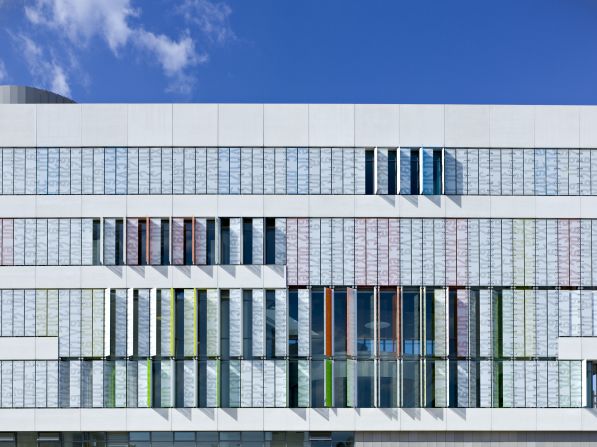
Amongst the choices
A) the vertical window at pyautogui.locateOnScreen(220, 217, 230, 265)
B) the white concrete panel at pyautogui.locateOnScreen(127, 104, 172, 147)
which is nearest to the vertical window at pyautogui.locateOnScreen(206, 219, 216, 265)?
the vertical window at pyautogui.locateOnScreen(220, 217, 230, 265)

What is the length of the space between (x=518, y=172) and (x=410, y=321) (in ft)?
33.3

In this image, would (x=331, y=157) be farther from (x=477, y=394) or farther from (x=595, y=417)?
(x=595, y=417)

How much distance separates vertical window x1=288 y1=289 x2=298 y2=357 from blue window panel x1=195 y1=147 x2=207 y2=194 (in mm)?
7426

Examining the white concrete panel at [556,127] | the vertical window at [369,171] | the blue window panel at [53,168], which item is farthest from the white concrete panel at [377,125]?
the blue window panel at [53,168]

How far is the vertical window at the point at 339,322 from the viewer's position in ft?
93.0

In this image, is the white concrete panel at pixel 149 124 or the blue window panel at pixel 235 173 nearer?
the blue window panel at pixel 235 173

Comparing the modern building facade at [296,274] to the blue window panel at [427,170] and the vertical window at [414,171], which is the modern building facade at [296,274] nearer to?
the vertical window at [414,171]

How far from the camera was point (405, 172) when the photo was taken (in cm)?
2870

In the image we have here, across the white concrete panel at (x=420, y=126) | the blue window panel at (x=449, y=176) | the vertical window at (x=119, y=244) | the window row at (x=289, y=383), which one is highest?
the white concrete panel at (x=420, y=126)

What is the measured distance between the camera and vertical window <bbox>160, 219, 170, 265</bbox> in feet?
93.9

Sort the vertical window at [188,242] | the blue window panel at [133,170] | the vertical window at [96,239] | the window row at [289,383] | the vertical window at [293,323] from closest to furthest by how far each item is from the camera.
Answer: the window row at [289,383], the vertical window at [293,323], the vertical window at [188,242], the vertical window at [96,239], the blue window panel at [133,170]

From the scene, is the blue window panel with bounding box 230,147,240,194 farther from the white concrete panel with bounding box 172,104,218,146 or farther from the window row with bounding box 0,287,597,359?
the window row with bounding box 0,287,597,359

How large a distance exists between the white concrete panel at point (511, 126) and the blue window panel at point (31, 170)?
25236mm

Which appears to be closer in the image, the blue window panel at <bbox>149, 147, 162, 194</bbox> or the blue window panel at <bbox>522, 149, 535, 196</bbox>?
the blue window panel at <bbox>149, 147, 162, 194</bbox>
